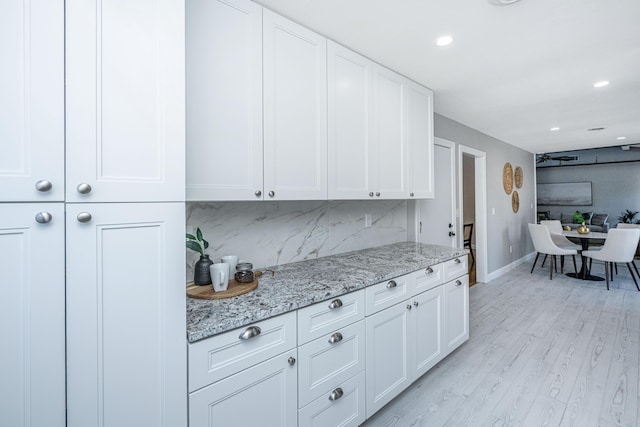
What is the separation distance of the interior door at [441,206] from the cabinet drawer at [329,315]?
6.19 ft

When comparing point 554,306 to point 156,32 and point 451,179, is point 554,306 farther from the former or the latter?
point 156,32

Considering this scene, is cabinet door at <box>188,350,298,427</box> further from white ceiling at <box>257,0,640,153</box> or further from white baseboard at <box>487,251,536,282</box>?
white baseboard at <box>487,251,536,282</box>

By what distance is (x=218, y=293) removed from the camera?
4.59ft

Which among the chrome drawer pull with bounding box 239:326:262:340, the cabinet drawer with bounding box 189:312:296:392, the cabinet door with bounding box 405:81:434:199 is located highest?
the cabinet door with bounding box 405:81:434:199

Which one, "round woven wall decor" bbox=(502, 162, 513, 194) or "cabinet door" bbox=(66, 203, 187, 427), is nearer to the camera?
"cabinet door" bbox=(66, 203, 187, 427)

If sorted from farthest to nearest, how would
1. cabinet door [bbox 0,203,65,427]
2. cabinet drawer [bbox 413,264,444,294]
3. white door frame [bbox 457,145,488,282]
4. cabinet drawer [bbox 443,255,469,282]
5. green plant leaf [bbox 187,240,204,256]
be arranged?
white door frame [bbox 457,145,488,282] → cabinet drawer [bbox 443,255,469,282] → cabinet drawer [bbox 413,264,444,294] → green plant leaf [bbox 187,240,204,256] → cabinet door [bbox 0,203,65,427]

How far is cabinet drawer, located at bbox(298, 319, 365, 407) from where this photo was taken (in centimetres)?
139

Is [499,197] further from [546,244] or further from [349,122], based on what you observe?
[349,122]

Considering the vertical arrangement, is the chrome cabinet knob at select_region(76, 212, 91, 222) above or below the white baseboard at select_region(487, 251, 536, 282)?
above

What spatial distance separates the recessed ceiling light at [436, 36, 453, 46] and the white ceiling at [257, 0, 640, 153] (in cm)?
4

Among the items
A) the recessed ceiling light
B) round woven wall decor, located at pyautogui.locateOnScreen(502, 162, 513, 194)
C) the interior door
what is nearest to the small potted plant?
the recessed ceiling light

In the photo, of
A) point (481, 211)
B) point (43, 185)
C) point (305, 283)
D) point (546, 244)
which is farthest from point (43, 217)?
point (546, 244)

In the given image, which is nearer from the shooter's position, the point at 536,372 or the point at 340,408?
the point at 340,408

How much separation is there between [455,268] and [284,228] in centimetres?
146
